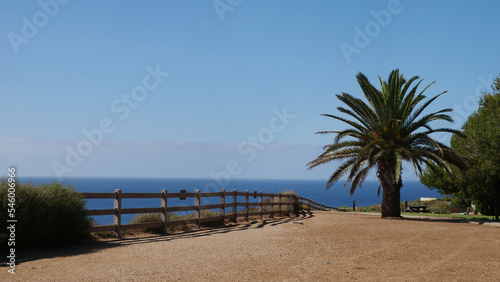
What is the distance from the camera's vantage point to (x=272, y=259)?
32.6 feet

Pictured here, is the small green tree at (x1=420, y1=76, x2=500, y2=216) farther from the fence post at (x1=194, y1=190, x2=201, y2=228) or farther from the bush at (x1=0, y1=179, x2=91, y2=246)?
the bush at (x1=0, y1=179, x2=91, y2=246)

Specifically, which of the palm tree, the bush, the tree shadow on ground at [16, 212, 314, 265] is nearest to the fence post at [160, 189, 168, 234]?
the tree shadow on ground at [16, 212, 314, 265]

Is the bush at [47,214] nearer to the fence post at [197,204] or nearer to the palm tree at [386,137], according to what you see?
the fence post at [197,204]

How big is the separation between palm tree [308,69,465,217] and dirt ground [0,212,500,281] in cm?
913

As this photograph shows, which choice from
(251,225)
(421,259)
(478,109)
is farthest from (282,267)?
(478,109)

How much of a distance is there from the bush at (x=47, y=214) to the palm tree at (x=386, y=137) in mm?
15126

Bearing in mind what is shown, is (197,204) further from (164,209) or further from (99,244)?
(99,244)

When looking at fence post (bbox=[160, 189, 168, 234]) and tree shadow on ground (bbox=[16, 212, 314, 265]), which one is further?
fence post (bbox=[160, 189, 168, 234])

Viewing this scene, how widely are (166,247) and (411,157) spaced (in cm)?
1545

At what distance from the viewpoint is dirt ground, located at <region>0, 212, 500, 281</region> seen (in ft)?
26.9

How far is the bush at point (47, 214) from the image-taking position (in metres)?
10.7

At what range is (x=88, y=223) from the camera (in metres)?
12.4

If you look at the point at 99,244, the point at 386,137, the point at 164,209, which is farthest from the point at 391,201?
the point at 99,244

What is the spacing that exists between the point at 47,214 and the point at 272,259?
5.78 meters
